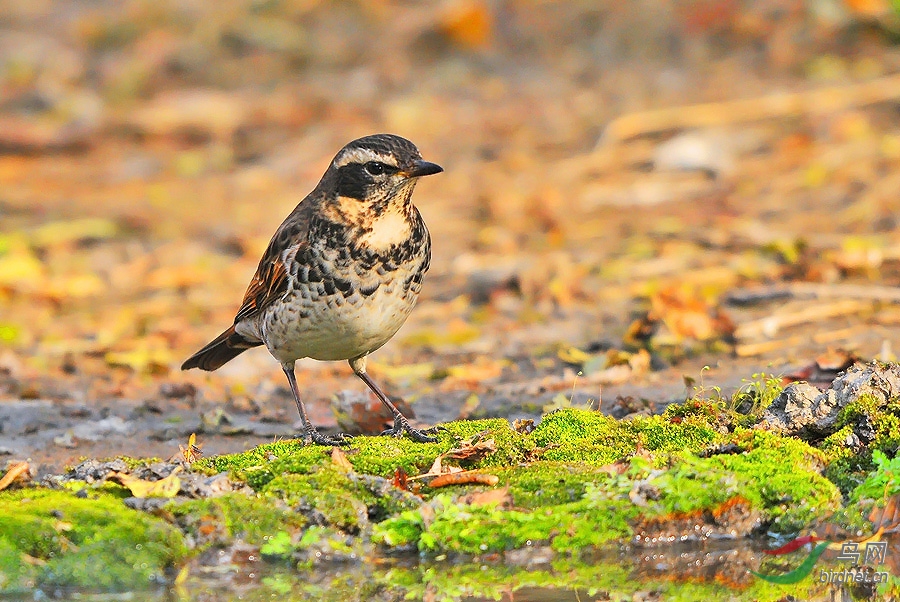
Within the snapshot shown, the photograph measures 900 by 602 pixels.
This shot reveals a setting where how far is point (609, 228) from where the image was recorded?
1195 cm

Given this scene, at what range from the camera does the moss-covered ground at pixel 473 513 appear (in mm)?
4637

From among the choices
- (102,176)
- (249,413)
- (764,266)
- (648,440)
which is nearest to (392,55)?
(102,176)

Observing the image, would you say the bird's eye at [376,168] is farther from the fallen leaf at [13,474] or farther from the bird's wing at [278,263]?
the fallen leaf at [13,474]

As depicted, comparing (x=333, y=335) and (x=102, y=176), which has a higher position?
(x=102, y=176)

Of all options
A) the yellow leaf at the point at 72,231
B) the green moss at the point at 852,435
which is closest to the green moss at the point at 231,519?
the green moss at the point at 852,435

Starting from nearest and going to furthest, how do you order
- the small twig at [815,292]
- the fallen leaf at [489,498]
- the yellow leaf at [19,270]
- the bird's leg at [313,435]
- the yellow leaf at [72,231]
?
the fallen leaf at [489,498]
the bird's leg at [313,435]
the small twig at [815,292]
the yellow leaf at [19,270]
the yellow leaf at [72,231]

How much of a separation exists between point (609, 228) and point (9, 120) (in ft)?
27.6

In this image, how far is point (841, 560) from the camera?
4660mm

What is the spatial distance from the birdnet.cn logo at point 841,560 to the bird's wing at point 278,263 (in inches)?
118

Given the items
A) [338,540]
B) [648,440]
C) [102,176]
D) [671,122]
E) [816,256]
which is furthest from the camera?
[102,176]

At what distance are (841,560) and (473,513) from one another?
4.63ft

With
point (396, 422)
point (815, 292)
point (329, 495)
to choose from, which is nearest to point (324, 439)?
point (396, 422)

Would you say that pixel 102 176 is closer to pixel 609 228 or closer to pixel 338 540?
pixel 609 228

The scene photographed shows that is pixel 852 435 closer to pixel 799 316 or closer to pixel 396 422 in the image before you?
pixel 396 422
